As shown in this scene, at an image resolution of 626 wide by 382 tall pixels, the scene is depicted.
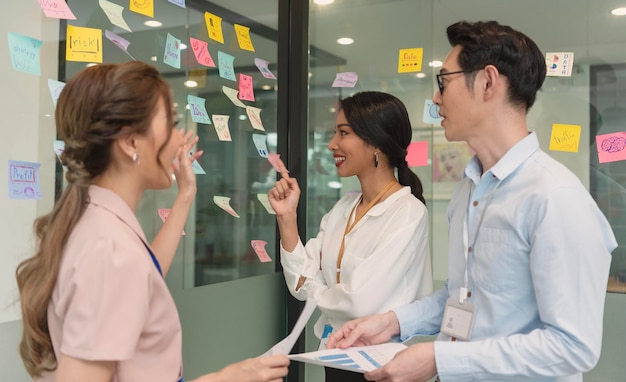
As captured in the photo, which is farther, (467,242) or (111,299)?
(467,242)

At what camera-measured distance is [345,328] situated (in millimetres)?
1746

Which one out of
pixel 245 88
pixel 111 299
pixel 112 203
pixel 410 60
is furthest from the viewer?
pixel 410 60

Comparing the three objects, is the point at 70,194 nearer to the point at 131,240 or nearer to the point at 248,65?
the point at 131,240

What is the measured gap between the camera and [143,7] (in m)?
2.25

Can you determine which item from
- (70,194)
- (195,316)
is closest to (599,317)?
(70,194)

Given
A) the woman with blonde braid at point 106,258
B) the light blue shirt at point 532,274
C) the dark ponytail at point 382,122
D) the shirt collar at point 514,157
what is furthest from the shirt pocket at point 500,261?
the dark ponytail at point 382,122

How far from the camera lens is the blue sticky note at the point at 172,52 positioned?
93.0 inches

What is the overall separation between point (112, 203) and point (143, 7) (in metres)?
1.34

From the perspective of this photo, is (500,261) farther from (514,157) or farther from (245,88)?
(245,88)

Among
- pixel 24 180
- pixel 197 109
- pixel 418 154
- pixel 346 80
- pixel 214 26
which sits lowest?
pixel 24 180

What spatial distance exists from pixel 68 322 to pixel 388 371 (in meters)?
0.68

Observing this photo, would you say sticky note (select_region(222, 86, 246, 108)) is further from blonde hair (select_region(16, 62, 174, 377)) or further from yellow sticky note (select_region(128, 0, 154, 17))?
blonde hair (select_region(16, 62, 174, 377))

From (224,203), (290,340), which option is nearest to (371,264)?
(290,340)

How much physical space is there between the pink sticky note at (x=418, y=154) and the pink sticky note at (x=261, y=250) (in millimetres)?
829
